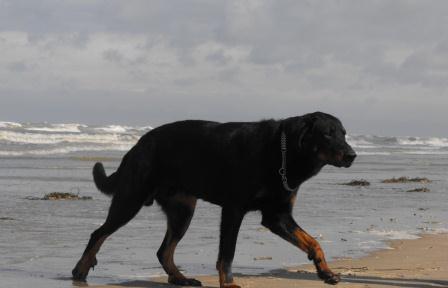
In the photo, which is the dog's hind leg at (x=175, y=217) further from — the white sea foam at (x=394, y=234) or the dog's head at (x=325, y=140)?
the white sea foam at (x=394, y=234)

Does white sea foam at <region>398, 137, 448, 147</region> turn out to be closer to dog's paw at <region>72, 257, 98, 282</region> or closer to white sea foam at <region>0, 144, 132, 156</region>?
white sea foam at <region>0, 144, 132, 156</region>

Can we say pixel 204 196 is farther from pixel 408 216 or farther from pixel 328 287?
pixel 408 216

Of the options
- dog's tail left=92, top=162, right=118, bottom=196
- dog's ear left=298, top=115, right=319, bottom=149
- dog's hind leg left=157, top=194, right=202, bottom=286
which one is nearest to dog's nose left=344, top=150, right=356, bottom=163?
dog's ear left=298, top=115, right=319, bottom=149

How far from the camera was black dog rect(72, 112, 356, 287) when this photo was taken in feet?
18.9

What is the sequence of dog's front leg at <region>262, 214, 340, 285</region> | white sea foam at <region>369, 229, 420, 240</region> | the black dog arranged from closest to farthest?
the black dog → dog's front leg at <region>262, 214, 340, 285</region> → white sea foam at <region>369, 229, 420, 240</region>

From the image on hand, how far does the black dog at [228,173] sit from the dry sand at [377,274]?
0.36m

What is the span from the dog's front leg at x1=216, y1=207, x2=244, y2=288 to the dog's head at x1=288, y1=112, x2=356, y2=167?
2.23 feet

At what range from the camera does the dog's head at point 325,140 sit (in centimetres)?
566

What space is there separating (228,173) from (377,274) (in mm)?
1712

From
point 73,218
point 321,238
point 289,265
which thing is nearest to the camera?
point 289,265

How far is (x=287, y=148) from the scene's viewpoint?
5.77 meters

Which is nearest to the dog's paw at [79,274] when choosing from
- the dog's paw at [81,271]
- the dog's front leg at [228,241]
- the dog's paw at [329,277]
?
the dog's paw at [81,271]

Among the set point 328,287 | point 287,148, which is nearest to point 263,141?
point 287,148

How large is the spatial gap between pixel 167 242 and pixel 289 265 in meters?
1.22
